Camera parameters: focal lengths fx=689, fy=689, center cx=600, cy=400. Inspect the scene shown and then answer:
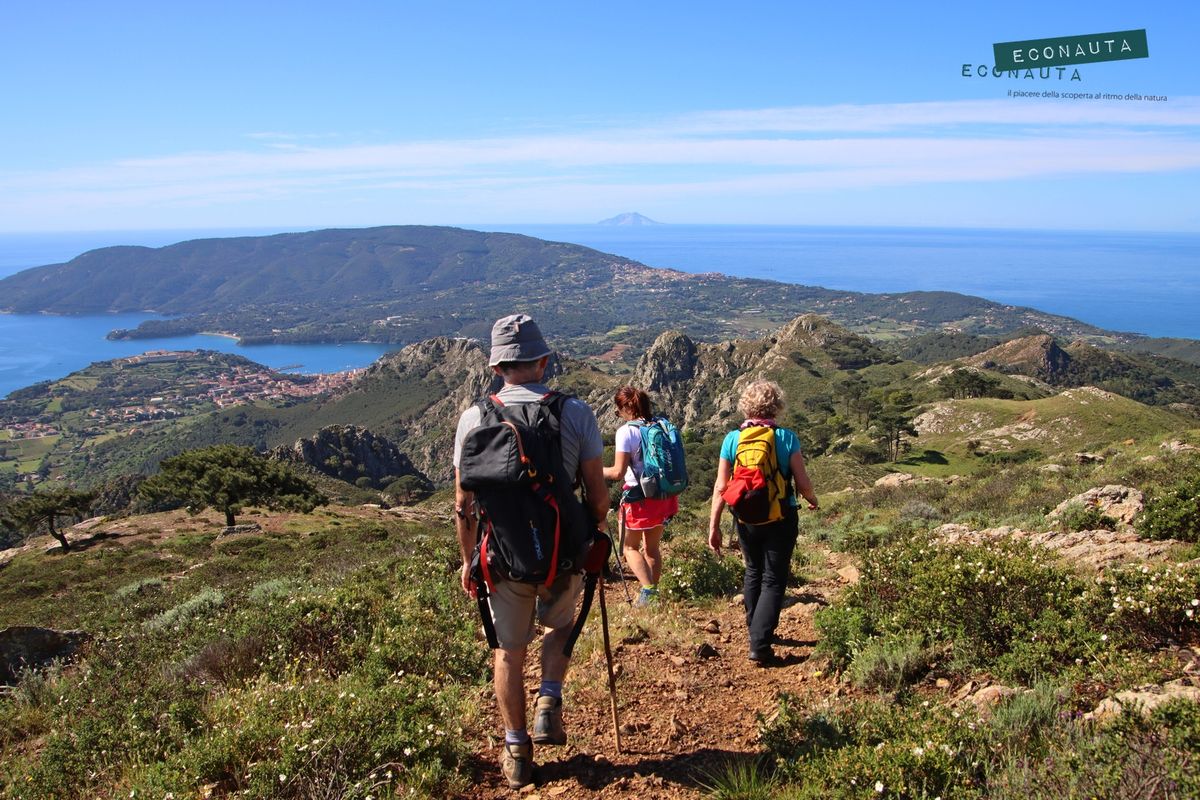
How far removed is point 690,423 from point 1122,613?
244 feet

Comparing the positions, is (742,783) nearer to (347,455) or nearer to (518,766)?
(518,766)

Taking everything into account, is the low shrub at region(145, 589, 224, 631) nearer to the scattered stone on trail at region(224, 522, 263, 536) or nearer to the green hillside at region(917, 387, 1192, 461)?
the scattered stone on trail at region(224, 522, 263, 536)

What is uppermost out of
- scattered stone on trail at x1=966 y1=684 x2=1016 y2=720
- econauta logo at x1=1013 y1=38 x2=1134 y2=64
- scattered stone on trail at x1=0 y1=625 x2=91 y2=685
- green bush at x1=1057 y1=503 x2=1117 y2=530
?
econauta logo at x1=1013 y1=38 x2=1134 y2=64

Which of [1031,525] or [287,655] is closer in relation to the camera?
[287,655]

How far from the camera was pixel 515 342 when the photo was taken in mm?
3424

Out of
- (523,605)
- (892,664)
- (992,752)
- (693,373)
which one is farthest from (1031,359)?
(523,605)

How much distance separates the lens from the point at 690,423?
7788cm

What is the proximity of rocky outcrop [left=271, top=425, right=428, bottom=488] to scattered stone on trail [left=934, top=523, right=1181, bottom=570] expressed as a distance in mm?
63687

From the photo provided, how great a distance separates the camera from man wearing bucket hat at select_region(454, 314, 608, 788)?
336 cm

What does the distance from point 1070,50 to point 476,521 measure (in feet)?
62.3

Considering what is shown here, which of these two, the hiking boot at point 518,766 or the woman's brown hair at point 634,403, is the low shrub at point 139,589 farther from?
the hiking boot at point 518,766

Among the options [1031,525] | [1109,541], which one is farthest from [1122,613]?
[1031,525]

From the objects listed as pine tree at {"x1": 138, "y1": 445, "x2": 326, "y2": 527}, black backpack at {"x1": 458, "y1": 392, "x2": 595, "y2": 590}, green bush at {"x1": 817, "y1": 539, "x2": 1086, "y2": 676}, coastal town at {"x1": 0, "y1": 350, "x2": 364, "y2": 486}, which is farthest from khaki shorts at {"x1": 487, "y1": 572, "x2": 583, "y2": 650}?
coastal town at {"x1": 0, "y1": 350, "x2": 364, "y2": 486}

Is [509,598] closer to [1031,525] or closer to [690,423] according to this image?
[1031,525]
